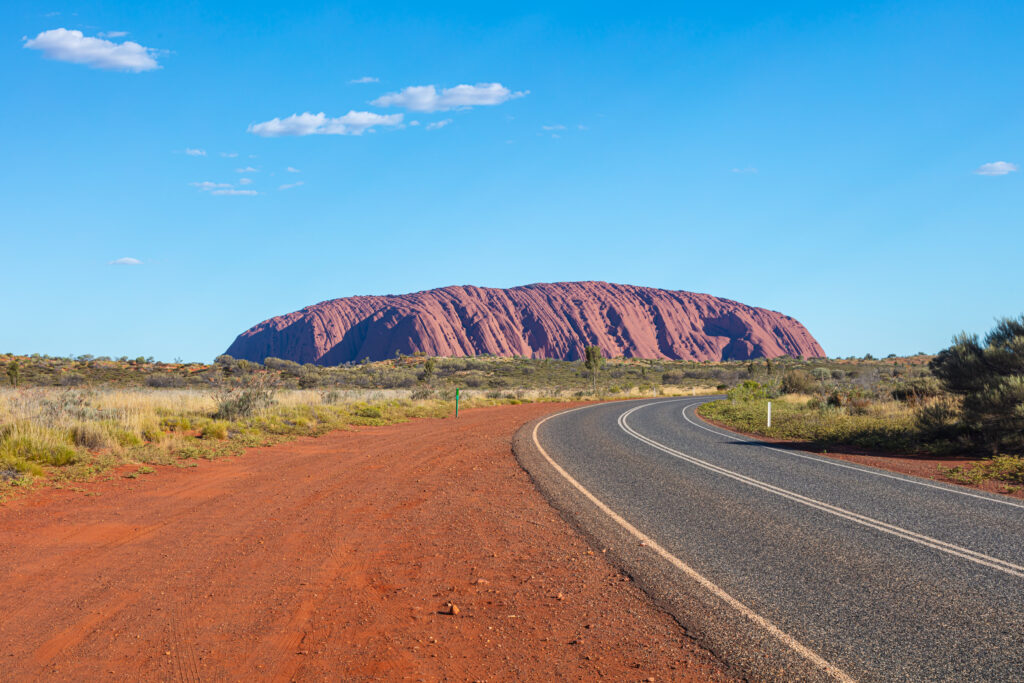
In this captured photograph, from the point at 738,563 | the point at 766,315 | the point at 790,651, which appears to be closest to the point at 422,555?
the point at 738,563

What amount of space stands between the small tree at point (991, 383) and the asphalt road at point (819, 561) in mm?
4331

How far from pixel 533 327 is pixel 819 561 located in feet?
489

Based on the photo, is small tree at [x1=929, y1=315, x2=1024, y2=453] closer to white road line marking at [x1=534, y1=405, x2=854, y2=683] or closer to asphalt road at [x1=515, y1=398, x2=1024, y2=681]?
asphalt road at [x1=515, y1=398, x2=1024, y2=681]

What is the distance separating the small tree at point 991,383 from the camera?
14383mm

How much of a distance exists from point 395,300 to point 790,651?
16257cm

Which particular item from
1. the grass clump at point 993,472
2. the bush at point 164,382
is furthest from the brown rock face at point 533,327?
the grass clump at point 993,472

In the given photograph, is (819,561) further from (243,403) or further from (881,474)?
(243,403)

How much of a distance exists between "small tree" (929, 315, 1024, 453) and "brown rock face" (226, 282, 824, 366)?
116 m

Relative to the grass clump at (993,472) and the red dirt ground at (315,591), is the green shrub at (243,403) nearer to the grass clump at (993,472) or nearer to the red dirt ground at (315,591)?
the red dirt ground at (315,591)

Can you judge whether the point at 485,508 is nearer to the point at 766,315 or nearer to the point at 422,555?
the point at 422,555

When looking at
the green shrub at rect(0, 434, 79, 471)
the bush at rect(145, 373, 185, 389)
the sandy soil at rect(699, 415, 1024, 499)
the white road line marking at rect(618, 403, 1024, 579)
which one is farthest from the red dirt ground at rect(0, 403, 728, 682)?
the bush at rect(145, 373, 185, 389)

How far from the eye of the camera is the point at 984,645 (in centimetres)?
441

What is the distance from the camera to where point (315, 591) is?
5.63 m

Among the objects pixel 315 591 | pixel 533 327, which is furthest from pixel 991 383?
pixel 533 327
